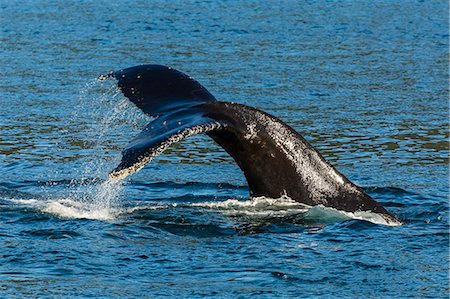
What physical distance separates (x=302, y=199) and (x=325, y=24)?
17.1 m

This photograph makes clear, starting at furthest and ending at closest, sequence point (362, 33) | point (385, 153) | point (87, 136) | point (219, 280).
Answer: point (362, 33), point (87, 136), point (385, 153), point (219, 280)

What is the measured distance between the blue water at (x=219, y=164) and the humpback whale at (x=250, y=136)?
16 centimetres

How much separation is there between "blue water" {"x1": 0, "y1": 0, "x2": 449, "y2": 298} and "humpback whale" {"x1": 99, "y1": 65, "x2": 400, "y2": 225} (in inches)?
6.3

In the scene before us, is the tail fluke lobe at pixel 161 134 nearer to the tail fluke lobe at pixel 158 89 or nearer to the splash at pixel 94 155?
the tail fluke lobe at pixel 158 89

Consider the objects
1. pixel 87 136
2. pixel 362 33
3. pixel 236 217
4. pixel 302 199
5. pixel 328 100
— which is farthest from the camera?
pixel 362 33

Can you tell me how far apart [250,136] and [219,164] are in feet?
13.7

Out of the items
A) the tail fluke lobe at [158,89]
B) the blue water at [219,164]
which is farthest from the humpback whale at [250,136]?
the blue water at [219,164]

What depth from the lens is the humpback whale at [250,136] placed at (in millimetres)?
7152

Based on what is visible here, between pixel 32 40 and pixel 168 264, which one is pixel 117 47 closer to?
pixel 32 40

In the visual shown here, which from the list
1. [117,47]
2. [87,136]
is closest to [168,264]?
[87,136]

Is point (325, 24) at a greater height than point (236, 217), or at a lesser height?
greater

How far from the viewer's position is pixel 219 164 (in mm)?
11461

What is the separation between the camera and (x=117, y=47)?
20.9 meters

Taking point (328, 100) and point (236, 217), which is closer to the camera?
point (236, 217)
